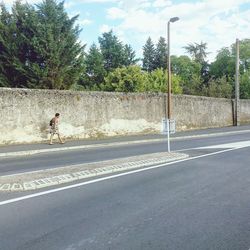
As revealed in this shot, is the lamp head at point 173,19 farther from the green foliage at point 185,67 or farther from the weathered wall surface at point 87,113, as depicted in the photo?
the green foliage at point 185,67

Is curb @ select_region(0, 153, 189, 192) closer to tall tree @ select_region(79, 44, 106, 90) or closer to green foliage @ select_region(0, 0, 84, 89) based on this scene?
green foliage @ select_region(0, 0, 84, 89)

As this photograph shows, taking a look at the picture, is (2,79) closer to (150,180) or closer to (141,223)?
(150,180)

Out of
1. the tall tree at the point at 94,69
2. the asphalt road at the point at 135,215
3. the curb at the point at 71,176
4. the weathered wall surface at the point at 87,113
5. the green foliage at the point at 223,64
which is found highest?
the green foliage at the point at 223,64

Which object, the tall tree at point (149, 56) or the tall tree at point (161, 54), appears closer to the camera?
the tall tree at point (161, 54)

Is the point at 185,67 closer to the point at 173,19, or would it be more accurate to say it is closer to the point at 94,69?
the point at 94,69

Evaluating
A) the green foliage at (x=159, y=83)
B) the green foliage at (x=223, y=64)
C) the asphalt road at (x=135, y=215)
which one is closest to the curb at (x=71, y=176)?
the asphalt road at (x=135, y=215)

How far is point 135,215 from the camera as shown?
22.1ft

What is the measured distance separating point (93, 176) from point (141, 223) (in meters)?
4.30

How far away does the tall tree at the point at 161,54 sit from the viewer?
75.8 meters

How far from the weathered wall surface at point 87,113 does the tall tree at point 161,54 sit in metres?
41.5

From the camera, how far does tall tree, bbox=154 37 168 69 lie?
249ft

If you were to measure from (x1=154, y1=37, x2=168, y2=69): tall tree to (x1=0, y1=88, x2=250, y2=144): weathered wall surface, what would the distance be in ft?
136

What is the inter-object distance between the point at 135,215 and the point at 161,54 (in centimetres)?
7133

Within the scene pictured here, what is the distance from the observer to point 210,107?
1430 inches
